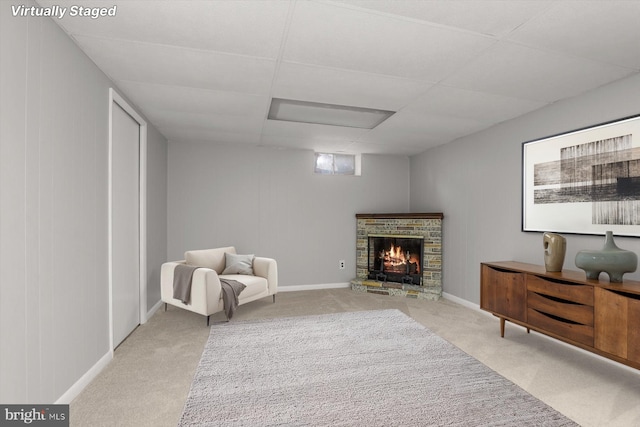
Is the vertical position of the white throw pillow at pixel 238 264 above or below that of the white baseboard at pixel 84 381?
above

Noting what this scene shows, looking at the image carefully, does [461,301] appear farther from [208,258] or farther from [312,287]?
[208,258]

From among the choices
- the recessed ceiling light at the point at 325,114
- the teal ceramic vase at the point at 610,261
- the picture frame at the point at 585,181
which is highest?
the recessed ceiling light at the point at 325,114

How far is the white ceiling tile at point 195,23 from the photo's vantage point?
1.76 m

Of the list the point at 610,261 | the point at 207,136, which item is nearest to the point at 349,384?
the point at 610,261

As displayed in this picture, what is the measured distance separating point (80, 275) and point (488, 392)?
293 centimetres

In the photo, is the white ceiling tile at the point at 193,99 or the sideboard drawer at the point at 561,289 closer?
the sideboard drawer at the point at 561,289

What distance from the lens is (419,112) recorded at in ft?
11.6

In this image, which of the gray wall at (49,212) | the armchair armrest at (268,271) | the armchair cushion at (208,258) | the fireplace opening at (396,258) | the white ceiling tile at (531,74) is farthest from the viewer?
the fireplace opening at (396,258)

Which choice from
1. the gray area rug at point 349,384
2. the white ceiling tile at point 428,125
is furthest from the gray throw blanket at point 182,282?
the white ceiling tile at point 428,125

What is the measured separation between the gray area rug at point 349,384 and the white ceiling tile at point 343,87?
2379mm

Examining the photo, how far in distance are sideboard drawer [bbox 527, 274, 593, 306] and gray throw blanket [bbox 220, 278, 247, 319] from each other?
304 centimetres

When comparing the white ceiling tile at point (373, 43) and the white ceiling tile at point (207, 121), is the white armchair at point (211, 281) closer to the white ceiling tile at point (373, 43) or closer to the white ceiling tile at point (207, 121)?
the white ceiling tile at point (207, 121)

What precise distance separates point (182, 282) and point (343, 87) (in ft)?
9.20

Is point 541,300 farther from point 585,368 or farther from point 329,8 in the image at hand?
point 329,8
